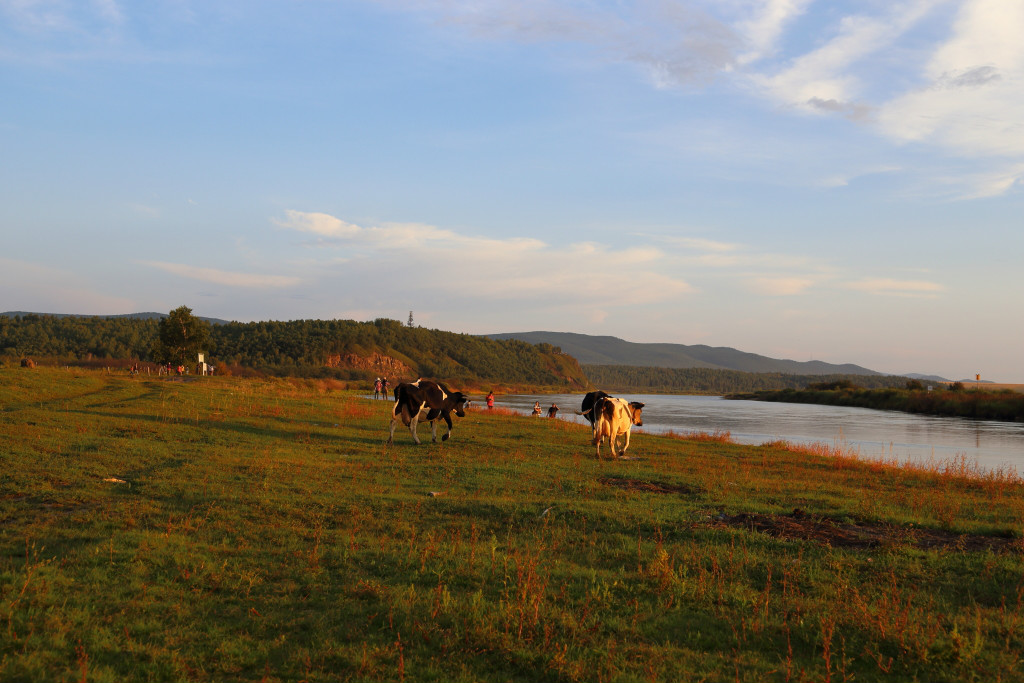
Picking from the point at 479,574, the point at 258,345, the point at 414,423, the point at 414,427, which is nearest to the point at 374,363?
the point at 258,345

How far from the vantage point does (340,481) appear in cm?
1465

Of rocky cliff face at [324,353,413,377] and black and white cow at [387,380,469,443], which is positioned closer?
black and white cow at [387,380,469,443]

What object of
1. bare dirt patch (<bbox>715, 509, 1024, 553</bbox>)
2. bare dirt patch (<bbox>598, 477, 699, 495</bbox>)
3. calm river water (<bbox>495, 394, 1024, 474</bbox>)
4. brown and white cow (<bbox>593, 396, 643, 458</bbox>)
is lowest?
calm river water (<bbox>495, 394, 1024, 474</bbox>)

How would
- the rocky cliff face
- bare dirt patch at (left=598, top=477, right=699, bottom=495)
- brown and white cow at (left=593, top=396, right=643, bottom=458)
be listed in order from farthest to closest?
the rocky cliff face < brown and white cow at (left=593, top=396, right=643, bottom=458) < bare dirt patch at (left=598, top=477, right=699, bottom=495)

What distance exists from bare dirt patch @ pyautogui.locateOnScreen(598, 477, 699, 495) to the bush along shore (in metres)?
60.4

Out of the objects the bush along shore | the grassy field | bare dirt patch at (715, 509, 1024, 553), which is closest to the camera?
the grassy field

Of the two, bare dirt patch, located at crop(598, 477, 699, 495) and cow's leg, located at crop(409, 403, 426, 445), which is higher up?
cow's leg, located at crop(409, 403, 426, 445)

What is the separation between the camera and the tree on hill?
69.2 meters

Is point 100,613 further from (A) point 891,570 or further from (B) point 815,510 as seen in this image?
(B) point 815,510

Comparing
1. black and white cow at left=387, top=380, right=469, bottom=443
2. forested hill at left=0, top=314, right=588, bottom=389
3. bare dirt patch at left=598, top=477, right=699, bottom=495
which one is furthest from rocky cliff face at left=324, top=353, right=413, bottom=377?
bare dirt patch at left=598, top=477, right=699, bottom=495

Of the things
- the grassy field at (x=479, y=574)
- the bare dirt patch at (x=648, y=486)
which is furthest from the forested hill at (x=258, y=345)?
the grassy field at (x=479, y=574)

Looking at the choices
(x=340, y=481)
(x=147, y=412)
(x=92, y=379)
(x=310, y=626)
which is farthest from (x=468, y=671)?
(x=92, y=379)

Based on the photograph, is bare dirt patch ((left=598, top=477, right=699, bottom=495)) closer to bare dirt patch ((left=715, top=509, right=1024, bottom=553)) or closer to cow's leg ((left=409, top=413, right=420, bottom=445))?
bare dirt patch ((left=715, top=509, right=1024, bottom=553))

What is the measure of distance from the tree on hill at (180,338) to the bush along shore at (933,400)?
264 ft
